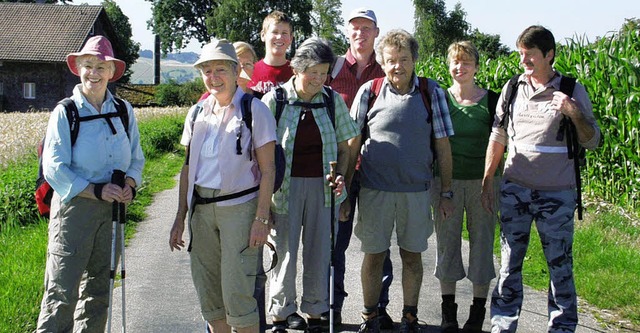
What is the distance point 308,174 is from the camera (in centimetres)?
508

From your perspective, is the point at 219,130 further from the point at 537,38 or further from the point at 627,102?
the point at 627,102

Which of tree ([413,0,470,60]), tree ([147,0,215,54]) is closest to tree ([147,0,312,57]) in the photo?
tree ([147,0,215,54])

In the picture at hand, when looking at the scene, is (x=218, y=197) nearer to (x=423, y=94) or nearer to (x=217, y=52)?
(x=217, y=52)

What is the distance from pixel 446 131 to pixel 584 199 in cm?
585

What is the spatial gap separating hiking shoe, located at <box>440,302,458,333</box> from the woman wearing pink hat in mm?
2302

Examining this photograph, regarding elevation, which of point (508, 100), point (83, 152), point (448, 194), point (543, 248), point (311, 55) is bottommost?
point (543, 248)

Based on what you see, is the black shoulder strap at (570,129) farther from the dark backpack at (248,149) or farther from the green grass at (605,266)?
the dark backpack at (248,149)

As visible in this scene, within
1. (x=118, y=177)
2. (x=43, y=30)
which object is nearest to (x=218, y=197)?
(x=118, y=177)

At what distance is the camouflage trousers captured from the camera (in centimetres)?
486

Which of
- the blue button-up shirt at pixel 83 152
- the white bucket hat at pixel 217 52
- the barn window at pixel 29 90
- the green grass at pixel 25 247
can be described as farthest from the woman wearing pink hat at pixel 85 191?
the barn window at pixel 29 90

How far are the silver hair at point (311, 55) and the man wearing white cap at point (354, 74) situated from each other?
0.88 m

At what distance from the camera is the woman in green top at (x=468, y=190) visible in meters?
5.46

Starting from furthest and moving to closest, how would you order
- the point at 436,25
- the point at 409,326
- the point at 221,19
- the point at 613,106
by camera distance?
the point at 436,25
the point at 221,19
the point at 613,106
the point at 409,326

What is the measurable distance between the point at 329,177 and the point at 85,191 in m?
1.47
